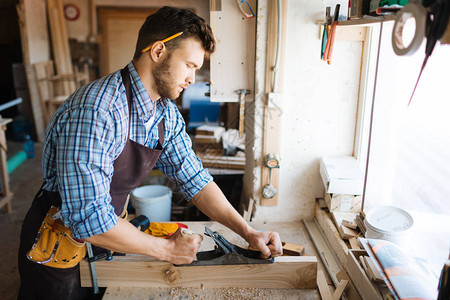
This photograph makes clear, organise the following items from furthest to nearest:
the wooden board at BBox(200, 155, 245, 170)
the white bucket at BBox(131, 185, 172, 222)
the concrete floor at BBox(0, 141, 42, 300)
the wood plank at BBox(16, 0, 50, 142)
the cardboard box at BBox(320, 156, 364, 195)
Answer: the wood plank at BBox(16, 0, 50, 142) → the wooden board at BBox(200, 155, 245, 170) → the concrete floor at BBox(0, 141, 42, 300) → the white bucket at BBox(131, 185, 172, 222) → the cardboard box at BBox(320, 156, 364, 195)

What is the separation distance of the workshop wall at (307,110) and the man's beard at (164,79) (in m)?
0.72

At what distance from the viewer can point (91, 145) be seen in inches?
46.4

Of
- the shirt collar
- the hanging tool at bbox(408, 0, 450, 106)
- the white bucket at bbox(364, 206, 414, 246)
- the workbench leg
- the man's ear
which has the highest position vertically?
the hanging tool at bbox(408, 0, 450, 106)

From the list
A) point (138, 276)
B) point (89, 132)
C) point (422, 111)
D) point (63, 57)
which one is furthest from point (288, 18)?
point (63, 57)

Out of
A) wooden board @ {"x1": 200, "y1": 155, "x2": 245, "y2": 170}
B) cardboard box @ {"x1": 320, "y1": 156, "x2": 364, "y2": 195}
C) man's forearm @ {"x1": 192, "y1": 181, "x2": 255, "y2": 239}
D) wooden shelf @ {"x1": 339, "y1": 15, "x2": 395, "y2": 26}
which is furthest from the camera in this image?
→ wooden board @ {"x1": 200, "y1": 155, "x2": 245, "y2": 170}

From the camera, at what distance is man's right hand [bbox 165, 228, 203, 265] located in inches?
54.7

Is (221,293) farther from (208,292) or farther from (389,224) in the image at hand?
(389,224)

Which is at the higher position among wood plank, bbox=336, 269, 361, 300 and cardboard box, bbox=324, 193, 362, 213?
cardboard box, bbox=324, 193, 362, 213

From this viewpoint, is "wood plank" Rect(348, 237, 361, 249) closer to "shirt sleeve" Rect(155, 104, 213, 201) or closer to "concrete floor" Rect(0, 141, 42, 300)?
"shirt sleeve" Rect(155, 104, 213, 201)

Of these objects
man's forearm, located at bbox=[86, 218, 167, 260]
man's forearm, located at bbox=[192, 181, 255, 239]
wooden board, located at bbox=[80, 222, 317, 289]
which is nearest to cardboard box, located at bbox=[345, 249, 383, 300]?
wooden board, located at bbox=[80, 222, 317, 289]

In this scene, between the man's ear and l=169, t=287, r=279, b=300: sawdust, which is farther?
l=169, t=287, r=279, b=300: sawdust

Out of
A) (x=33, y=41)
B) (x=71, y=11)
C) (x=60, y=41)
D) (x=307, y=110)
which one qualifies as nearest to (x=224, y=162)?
(x=307, y=110)

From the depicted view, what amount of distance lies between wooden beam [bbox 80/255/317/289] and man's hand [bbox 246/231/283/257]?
33mm

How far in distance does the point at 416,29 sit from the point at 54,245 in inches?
56.0
